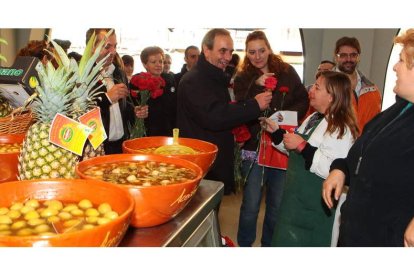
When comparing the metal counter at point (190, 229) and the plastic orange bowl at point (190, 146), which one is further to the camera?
the plastic orange bowl at point (190, 146)

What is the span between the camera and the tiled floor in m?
4.23

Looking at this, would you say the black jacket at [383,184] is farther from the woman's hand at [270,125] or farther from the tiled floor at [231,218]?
the tiled floor at [231,218]

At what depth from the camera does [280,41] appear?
8008 mm

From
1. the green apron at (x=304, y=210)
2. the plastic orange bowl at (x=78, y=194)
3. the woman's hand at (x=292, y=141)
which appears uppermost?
the plastic orange bowl at (x=78, y=194)

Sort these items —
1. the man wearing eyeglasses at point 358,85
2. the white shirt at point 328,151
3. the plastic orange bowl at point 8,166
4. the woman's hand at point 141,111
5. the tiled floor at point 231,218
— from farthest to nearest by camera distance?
the tiled floor at point 231,218
the man wearing eyeglasses at point 358,85
the woman's hand at point 141,111
the white shirt at point 328,151
the plastic orange bowl at point 8,166

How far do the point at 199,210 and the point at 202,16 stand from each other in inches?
29.8

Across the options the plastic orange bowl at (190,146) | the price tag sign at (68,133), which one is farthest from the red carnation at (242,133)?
the price tag sign at (68,133)

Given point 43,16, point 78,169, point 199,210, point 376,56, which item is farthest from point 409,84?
point 376,56

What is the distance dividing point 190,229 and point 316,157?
5.14ft

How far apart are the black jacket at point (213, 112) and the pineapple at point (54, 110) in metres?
1.41

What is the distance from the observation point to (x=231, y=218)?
469cm

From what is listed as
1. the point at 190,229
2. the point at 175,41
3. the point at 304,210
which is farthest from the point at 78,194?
the point at 175,41

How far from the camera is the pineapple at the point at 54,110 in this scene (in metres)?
1.37

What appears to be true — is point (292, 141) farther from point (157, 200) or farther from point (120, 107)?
point (157, 200)
